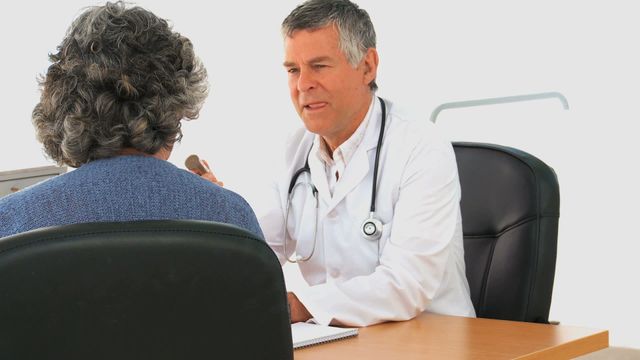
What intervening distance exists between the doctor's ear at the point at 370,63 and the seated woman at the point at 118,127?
0.93 metres

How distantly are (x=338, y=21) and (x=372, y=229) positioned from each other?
0.53 m

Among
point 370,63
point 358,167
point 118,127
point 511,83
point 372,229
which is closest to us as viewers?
point 118,127

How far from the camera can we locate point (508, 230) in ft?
7.22

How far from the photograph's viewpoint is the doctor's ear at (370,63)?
235 centimetres

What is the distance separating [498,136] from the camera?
425 cm

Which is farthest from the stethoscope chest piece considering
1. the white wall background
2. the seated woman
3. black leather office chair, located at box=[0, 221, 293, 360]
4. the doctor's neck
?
the white wall background

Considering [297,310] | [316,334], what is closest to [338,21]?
[297,310]

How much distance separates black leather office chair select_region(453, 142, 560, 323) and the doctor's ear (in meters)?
0.30

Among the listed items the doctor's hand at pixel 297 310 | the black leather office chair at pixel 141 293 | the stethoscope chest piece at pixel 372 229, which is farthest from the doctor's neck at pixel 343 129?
the black leather office chair at pixel 141 293

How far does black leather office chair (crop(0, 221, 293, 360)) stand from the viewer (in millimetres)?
910

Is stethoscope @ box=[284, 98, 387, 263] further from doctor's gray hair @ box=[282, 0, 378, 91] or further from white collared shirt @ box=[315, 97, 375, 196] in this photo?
doctor's gray hair @ box=[282, 0, 378, 91]

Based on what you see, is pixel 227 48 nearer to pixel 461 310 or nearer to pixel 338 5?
pixel 338 5

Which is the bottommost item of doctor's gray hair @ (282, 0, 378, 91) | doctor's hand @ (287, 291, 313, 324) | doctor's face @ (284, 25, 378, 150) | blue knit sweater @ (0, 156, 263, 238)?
doctor's hand @ (287, 291, 313, 324)

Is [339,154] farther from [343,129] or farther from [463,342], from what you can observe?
[463,342]
